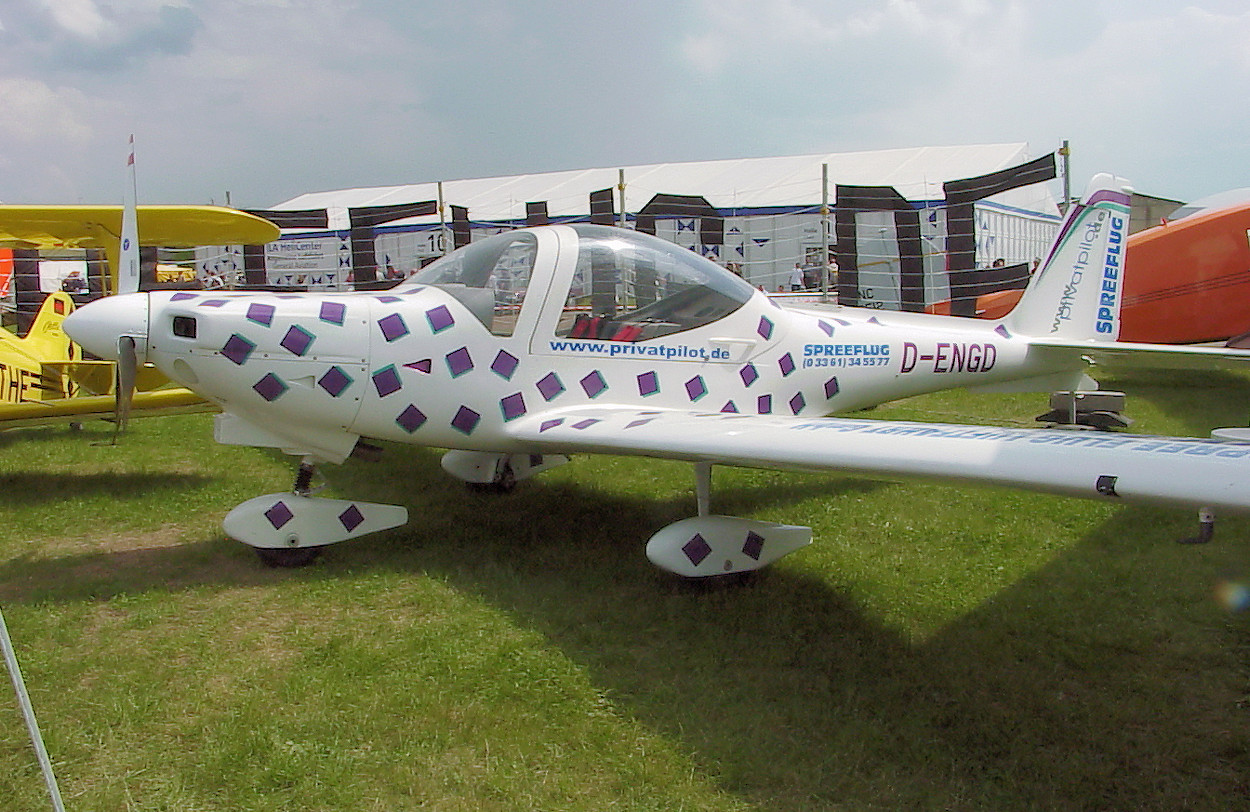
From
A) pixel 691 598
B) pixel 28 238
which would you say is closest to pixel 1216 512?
pixel 691 598

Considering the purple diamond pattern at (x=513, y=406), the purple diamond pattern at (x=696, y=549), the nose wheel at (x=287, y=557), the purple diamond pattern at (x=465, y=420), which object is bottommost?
the nose wheel at (x=287, y=557)

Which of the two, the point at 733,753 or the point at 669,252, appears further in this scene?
the point at 669,252

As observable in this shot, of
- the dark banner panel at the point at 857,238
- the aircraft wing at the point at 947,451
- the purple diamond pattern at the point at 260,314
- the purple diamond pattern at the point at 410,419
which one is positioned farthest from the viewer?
the dark banner panel at the point at 857,238

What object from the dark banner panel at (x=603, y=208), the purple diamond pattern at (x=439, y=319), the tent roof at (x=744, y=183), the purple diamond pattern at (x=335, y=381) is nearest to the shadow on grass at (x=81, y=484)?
the purple diamond pattern at (x=335, y=381)

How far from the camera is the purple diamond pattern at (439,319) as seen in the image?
14.1 feet

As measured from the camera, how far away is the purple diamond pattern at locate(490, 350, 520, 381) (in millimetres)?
4355

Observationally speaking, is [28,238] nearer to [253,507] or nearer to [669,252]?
[253,507]

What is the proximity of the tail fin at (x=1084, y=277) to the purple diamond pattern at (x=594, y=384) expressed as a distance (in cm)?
333

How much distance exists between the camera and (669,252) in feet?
16.0

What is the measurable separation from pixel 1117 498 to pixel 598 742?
1.70 m

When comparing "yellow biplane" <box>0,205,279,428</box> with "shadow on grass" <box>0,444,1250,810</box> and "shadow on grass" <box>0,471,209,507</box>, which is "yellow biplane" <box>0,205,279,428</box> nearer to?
"shadow on grass" <box>0,471,209,507</box>

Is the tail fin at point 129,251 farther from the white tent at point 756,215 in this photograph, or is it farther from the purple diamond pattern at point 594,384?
the white tent at point 756,215

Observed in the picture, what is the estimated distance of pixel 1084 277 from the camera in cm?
642

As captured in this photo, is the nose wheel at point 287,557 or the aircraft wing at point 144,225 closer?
the nose wheel at point 287,557
